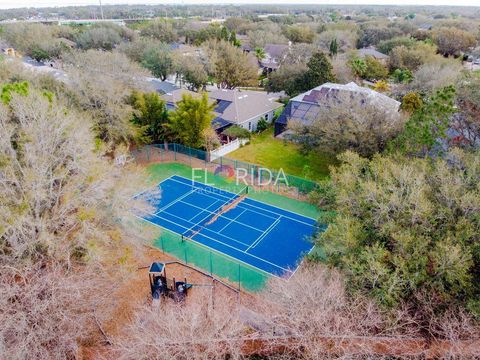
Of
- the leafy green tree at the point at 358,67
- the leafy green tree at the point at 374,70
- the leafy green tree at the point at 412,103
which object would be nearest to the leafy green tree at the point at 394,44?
the leafy green tree at the point at 374,70

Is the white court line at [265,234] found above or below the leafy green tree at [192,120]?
below

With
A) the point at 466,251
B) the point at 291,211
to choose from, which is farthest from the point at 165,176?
the point at 466,251

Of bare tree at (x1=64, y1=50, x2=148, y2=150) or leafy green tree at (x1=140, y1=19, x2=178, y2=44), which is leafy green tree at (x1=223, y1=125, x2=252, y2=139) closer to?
bare tree at (x1=64, y1=50, x2=148, y2=150)

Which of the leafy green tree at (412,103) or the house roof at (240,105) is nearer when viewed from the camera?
the leafy green tree at (412,103)

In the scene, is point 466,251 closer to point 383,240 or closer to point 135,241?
point 383,240

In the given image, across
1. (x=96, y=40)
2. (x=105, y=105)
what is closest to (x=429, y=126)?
(x=105, y=105)

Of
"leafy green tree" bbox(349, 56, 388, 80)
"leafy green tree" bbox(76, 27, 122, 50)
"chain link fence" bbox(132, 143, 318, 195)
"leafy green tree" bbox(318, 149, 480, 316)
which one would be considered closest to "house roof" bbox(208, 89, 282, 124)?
"chain link fence" bbox(132, 143, 318, 195)

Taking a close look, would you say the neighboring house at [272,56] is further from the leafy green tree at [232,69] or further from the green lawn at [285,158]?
the green lawn at [285,158]

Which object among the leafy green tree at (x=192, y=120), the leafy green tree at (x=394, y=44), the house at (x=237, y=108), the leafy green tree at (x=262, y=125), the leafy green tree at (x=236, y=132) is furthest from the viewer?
the leafy green tree at (x=394, y=44)
